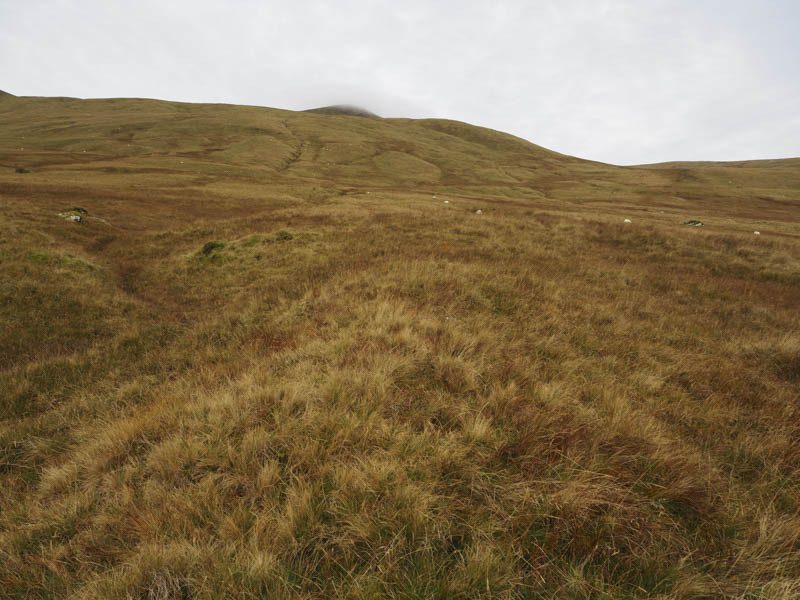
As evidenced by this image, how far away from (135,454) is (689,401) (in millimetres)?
7023

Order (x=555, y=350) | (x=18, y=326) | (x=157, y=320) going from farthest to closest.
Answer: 1. (x=157, y=320)
2. (x=18, y=326)
3. (x=555, y=350)

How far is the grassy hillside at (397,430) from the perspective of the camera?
2.23 m

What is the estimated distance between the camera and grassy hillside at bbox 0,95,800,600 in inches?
88.0

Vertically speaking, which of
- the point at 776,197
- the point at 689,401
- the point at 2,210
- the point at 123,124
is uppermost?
the point at 123,124

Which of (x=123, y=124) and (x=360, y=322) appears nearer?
(x=360, y=322)

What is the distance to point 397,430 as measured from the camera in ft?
10.7

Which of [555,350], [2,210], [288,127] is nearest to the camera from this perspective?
[555,350]

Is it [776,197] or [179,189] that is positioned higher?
[776,197]

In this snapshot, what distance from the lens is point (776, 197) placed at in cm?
6412

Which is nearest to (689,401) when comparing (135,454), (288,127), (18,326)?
(135,454)

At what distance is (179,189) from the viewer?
128 feet

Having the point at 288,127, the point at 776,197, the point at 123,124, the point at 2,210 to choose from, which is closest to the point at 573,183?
the point at 776,197

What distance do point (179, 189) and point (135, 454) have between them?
146 ft

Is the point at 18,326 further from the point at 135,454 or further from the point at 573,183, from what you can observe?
the point at 573,183
